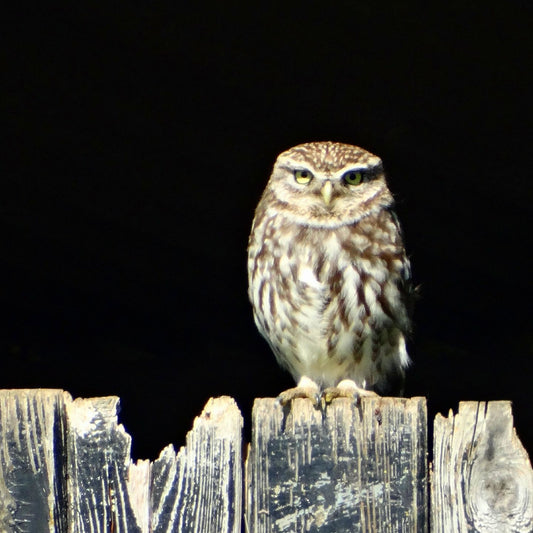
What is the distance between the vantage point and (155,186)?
5836 mm

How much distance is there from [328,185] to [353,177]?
0.12 meters

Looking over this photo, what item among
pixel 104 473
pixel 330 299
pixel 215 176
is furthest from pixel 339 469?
pixel 215 176

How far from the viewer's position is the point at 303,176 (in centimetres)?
459

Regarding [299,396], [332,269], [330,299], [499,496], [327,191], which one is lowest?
[499,496]

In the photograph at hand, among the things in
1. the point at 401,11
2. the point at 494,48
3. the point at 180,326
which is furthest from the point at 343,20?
the point at 180,326

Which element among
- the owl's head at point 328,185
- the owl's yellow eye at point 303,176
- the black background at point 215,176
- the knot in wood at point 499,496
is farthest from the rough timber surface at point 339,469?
the black background at point 215,176

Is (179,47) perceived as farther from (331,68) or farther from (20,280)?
(20,280)

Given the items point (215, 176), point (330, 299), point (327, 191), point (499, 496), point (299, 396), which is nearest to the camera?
point (499, 496)

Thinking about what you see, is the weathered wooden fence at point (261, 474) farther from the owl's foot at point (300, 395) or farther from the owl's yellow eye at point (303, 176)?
the owl's yellow eye at point (303, 176)

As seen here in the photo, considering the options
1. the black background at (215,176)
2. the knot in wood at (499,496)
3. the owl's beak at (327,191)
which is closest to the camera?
the knot in wood at (499,496)

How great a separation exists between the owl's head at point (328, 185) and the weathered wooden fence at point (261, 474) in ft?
6.64

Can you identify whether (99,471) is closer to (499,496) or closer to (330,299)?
(499,496)

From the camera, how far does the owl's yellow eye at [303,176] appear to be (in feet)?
15.0

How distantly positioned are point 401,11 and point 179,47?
1.02 metres
